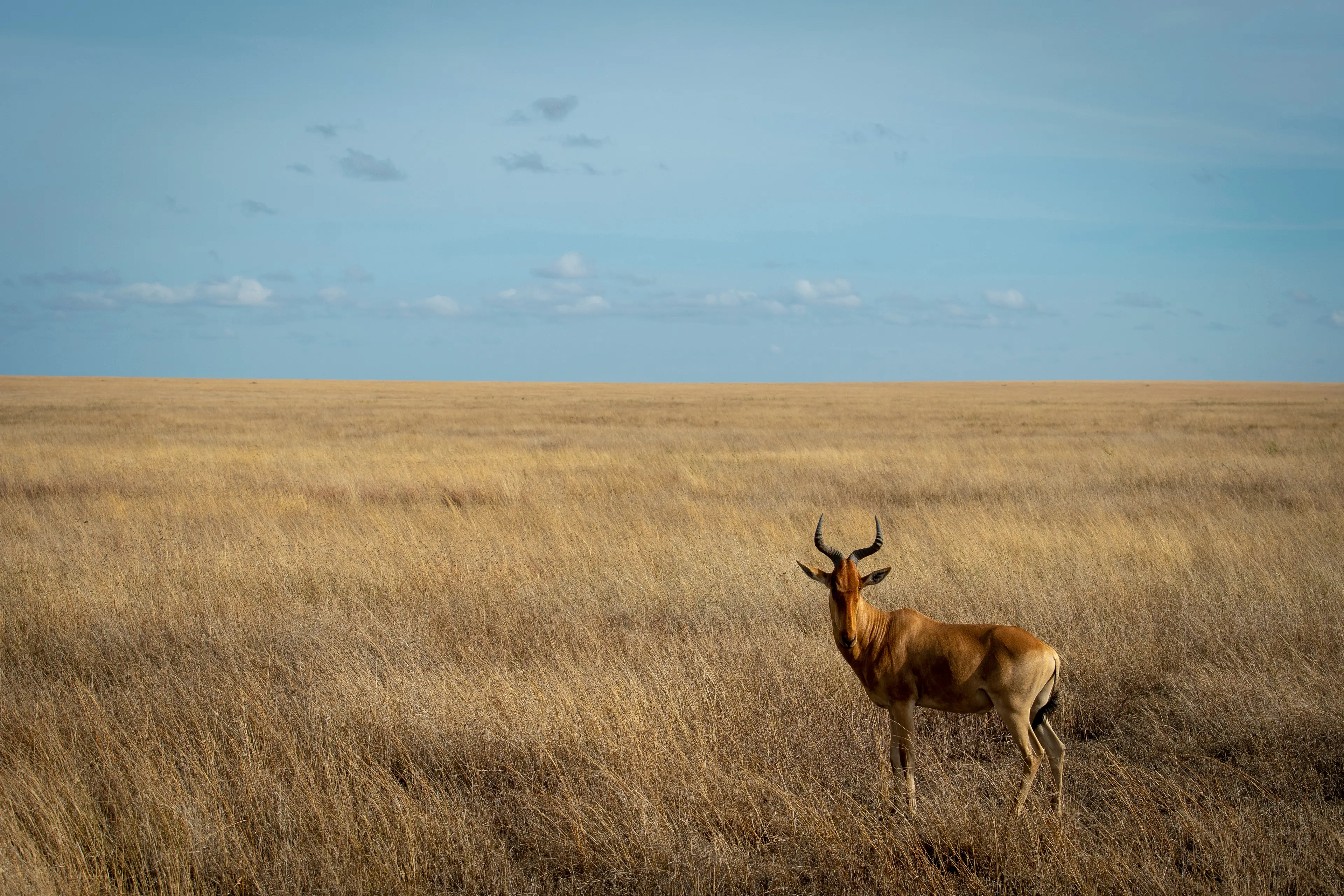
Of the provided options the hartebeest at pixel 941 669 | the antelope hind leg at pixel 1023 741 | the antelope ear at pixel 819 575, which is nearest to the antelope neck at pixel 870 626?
the hartebeest at pixel 941 669

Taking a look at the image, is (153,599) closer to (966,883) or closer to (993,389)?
(966,883)

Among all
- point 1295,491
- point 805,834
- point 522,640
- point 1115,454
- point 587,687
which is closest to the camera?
point 805,834

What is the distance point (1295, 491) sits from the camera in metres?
15.1

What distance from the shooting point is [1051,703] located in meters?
4.18

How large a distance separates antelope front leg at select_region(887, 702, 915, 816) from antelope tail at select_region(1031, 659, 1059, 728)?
60 cm

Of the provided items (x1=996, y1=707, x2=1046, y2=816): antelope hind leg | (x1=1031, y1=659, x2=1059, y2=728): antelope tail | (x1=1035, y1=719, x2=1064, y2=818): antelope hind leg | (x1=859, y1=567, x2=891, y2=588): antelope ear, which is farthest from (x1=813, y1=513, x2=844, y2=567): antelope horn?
(x1=1035, y1=719, x2=1064, y2=818): antelope hind leg

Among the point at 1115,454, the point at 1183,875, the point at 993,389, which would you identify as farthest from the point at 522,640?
the point at 993,389

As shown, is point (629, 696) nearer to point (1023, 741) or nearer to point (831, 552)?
point (831, 552)

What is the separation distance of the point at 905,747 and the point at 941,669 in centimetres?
56

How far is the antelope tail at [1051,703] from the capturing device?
409 centimetres

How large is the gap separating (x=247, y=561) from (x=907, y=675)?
8.52 m

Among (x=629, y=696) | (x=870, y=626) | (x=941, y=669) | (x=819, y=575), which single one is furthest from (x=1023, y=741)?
(x=629, y=696)

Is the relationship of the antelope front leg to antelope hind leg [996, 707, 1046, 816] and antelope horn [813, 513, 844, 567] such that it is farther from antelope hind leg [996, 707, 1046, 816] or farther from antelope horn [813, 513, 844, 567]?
antelope horn [813, 513, 844, 567]

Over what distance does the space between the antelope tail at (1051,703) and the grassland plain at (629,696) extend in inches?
17.5
